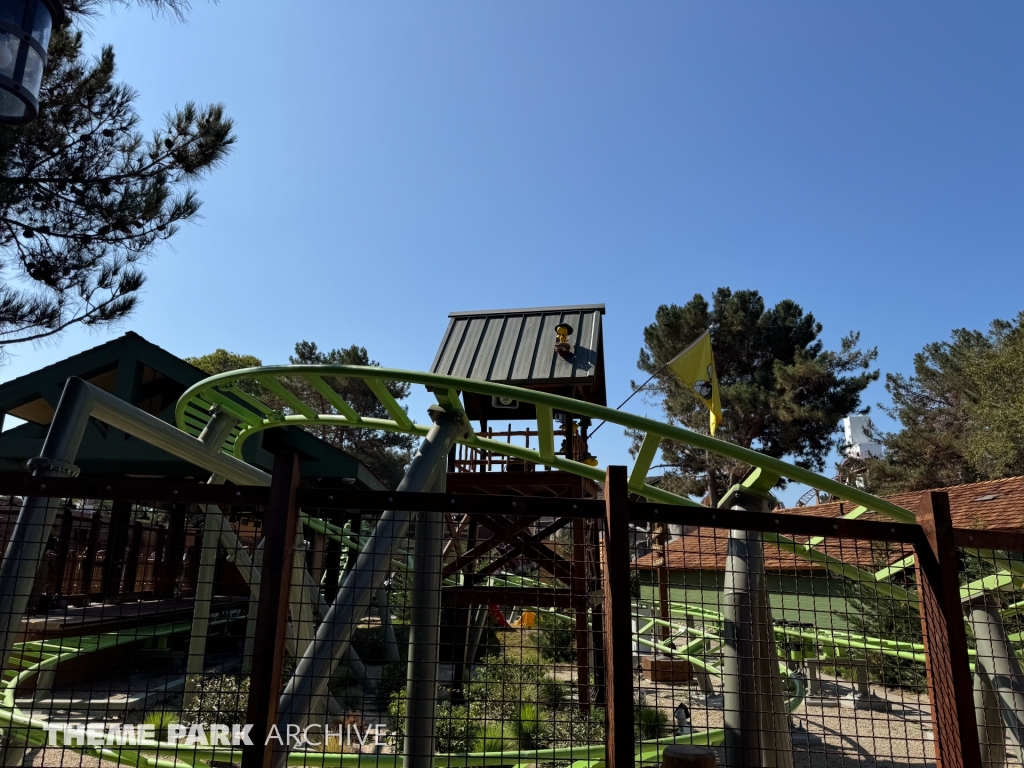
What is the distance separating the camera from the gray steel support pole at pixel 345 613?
3.20 meters

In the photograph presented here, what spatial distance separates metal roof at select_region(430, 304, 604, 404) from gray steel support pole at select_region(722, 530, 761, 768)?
6.99 metres

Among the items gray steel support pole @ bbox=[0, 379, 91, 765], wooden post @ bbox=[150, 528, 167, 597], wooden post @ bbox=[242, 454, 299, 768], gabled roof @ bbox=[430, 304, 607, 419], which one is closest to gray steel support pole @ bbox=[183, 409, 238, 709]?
wooden post @ bbox=[150, 528, 167, 597]

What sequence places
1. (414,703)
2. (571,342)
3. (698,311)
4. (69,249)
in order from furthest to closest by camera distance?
(698,311) → (571,342) → (69,249) → (414,703)

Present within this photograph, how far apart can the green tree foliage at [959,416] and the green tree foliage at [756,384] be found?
3579 millimetres

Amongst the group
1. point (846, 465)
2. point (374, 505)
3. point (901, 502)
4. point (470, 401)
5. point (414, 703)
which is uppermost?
point (846, 465)

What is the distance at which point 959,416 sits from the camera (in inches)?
1249

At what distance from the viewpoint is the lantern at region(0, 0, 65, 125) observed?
299 centimetres

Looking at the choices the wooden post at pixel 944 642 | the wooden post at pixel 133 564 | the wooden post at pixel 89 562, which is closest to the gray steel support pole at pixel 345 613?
the wooden post at pixel 89 562

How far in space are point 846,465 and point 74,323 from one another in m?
38.6

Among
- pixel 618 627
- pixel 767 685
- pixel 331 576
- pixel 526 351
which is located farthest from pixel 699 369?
pixel 331 576

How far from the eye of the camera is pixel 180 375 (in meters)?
10.2

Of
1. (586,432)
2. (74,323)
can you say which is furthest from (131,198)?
(586,432)

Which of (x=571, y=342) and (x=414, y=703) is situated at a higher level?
(x=571, y=342)

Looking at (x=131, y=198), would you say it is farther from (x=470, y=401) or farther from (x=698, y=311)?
(x=698, y=311)
